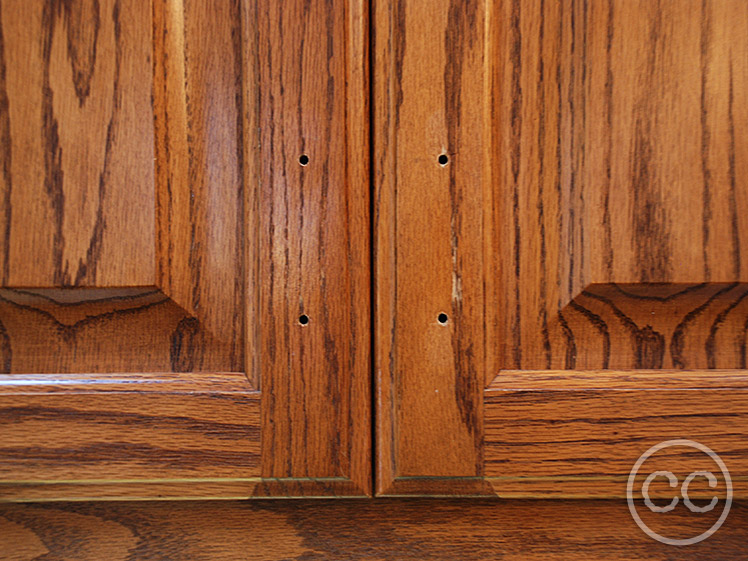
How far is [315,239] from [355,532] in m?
0.13

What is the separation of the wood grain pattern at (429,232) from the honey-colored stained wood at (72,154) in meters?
0.10

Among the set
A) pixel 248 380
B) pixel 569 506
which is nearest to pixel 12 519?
pixel 248 380

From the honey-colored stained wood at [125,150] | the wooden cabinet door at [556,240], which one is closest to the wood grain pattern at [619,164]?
the wooden cabinet door at [556,240]

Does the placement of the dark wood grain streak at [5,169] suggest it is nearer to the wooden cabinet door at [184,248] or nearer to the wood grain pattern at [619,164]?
the wooden cabinet door at [184,248]

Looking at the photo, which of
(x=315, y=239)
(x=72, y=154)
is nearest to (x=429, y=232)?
(x=315, y=239)

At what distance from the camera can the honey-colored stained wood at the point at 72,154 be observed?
0.66ft

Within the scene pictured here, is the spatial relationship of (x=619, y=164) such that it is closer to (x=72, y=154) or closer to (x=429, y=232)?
(x=429, y=232)

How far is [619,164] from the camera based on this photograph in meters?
0.20

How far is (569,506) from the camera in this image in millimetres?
210

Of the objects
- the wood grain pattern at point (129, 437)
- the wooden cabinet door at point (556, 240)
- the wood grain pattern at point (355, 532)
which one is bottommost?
the wood grain pattern at point (355, 532)

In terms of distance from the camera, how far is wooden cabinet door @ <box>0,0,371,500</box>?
20cm

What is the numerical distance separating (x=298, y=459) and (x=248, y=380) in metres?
0.04

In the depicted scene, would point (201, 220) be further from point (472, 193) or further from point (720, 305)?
point (720, 305)

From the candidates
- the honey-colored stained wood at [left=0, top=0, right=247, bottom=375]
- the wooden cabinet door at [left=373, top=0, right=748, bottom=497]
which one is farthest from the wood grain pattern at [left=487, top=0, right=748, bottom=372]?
the honey-colored stained wood at [left=0, top=0, right=247, bottom=375]
